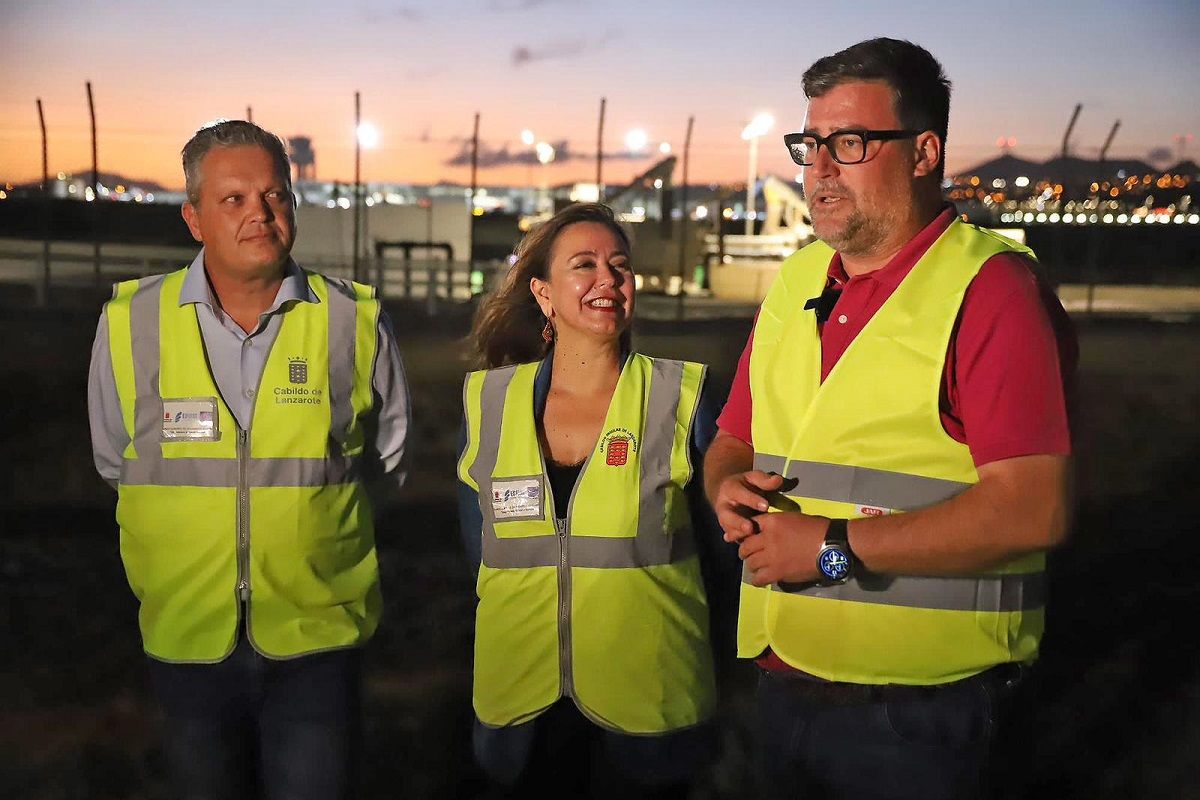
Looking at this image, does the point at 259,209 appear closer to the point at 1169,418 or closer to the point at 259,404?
the point at 259,404

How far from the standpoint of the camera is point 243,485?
2924 millimetres

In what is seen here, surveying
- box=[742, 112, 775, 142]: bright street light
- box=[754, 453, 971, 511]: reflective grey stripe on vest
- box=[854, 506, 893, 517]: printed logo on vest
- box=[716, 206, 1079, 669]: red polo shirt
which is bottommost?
box=[854, 506, 893, 517]: printed logo on vest

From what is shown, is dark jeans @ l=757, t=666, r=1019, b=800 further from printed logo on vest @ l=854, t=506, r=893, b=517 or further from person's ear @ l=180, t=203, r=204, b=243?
person's ear @ l=180, t=203, r=204, b=243

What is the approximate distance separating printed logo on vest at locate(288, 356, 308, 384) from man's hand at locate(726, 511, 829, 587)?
52.0 inches

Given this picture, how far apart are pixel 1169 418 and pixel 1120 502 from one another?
3.50m

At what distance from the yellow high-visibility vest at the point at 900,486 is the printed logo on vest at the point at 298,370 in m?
1.31

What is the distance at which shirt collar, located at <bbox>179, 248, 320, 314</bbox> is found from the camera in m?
3.02

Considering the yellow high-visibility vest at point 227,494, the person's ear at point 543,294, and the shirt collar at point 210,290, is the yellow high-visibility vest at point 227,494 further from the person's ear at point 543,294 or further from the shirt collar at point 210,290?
the person's ear at point 543,294

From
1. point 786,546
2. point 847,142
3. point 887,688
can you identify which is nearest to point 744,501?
point 786,546

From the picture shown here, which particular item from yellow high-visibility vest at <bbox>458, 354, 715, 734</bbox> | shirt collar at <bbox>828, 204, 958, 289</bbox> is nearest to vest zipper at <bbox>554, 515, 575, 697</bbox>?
yellow high-visibility vest at <bbox>458, 354, 715, 734</bbox>

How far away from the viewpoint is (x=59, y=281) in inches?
941

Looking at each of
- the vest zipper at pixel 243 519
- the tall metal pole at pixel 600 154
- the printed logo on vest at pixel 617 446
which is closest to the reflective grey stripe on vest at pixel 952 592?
the printed logo on vest at pixel 617 446

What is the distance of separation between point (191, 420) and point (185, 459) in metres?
0.10

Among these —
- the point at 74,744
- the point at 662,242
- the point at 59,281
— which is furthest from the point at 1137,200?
the point at 74,744
